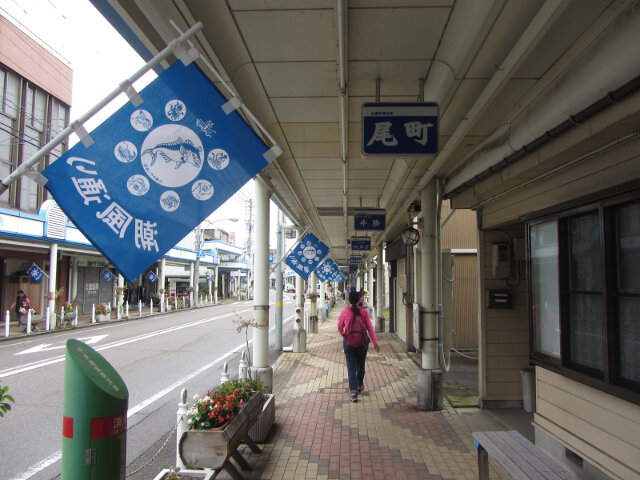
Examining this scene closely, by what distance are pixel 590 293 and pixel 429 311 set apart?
3.46m

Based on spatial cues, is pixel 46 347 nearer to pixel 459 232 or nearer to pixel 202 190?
pixel 459 232

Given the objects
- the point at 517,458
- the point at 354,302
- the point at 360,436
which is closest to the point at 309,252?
the point at 354,302

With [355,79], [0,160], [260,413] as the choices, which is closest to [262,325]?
[260,413]

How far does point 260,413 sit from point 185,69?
394 centimetres

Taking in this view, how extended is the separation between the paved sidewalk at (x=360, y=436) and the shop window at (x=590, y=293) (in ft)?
5.43

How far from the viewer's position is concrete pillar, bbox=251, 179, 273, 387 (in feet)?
22.9

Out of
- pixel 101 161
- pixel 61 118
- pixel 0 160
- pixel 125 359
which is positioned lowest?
pixel 125 359

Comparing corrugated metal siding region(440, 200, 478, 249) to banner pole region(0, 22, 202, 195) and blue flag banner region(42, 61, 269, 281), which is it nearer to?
blue flag banner region(42, 61, 269, 281)

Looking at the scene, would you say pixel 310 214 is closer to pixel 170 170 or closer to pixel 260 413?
pixel 260 413

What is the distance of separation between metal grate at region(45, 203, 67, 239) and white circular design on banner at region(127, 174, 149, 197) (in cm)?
1953

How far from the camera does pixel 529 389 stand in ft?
20.4

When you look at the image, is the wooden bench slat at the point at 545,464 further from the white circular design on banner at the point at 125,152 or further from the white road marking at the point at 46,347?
the white road marking at the point at 46,347

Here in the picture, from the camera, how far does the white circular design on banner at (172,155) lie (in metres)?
2.75

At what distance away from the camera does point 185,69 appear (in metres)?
2.85
